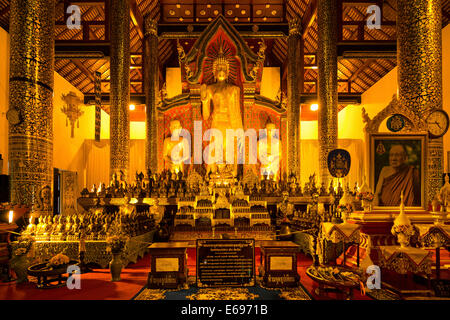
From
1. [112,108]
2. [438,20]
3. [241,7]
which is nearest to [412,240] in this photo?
[438,20]

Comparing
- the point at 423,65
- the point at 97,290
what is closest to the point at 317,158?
the point at 423,65

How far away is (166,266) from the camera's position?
394cm

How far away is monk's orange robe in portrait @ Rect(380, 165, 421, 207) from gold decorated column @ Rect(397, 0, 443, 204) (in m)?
1.60

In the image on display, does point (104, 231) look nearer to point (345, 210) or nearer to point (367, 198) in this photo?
point (345, 210)

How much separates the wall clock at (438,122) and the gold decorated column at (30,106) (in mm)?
7339

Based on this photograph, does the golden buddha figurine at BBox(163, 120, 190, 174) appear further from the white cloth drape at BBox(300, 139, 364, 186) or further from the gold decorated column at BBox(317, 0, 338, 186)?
the white cloth drape at BBox(300, 139, 364, 186)

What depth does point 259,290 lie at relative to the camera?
149 inches

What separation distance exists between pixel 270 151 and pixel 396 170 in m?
9.81

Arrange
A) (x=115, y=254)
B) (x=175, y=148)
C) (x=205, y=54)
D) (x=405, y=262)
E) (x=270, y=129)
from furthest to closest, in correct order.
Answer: (x=270, y=129) → (x=175, y=148) → (x=205, y=54) → (x=115, y=254) → (x=405, y=262)

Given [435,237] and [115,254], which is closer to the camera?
[435,237]

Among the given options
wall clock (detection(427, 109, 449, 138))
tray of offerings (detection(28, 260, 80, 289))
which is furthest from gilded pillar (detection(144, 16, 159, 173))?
wall clock (detection(427, 109, 449, 138))

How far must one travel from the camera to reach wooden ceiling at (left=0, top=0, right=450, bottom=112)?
40.5 ft

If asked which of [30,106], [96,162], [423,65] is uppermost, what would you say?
[423,65]
